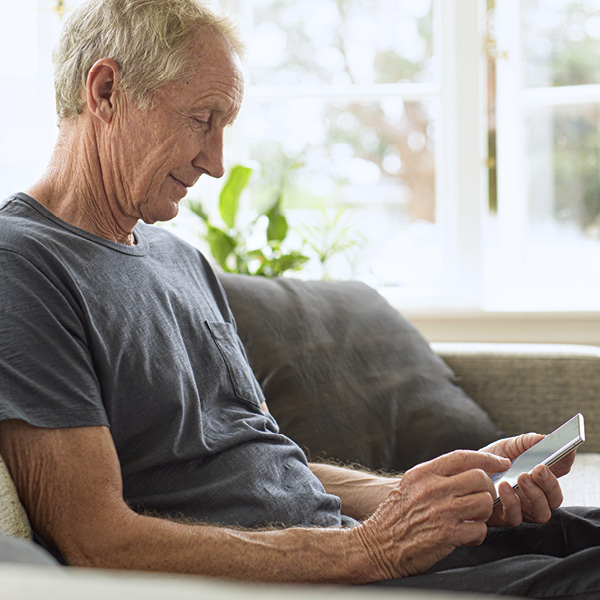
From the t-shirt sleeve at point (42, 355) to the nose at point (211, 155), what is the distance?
1.22 feet

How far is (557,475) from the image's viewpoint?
1.28 m

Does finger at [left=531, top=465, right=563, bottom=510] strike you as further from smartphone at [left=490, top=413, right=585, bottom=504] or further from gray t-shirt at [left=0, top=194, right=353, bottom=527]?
gray t-shirt at [left=0, top=194, right=353, bottom=527]

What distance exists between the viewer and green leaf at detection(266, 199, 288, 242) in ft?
9.34

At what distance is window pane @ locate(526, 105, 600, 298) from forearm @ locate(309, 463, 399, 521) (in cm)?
196

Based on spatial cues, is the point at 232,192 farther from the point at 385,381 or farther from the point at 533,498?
the point at 533,498

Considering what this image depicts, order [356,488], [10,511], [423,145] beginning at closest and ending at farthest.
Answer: [10,511] → [356,488] → [423,145]

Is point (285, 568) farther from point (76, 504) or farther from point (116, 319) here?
point (116, 319)

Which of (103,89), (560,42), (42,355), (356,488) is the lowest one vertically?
(356,488)

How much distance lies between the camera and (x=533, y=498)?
3.89 feet

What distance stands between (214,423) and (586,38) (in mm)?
2502

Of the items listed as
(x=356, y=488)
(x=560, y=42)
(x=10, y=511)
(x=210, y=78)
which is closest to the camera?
(x=10, y=511)

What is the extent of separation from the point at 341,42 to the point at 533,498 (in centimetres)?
245

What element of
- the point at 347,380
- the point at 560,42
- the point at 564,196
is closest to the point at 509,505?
the point at 347,380

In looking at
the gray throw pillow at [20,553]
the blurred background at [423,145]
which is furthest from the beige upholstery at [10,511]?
the blurred background at [423,145]
